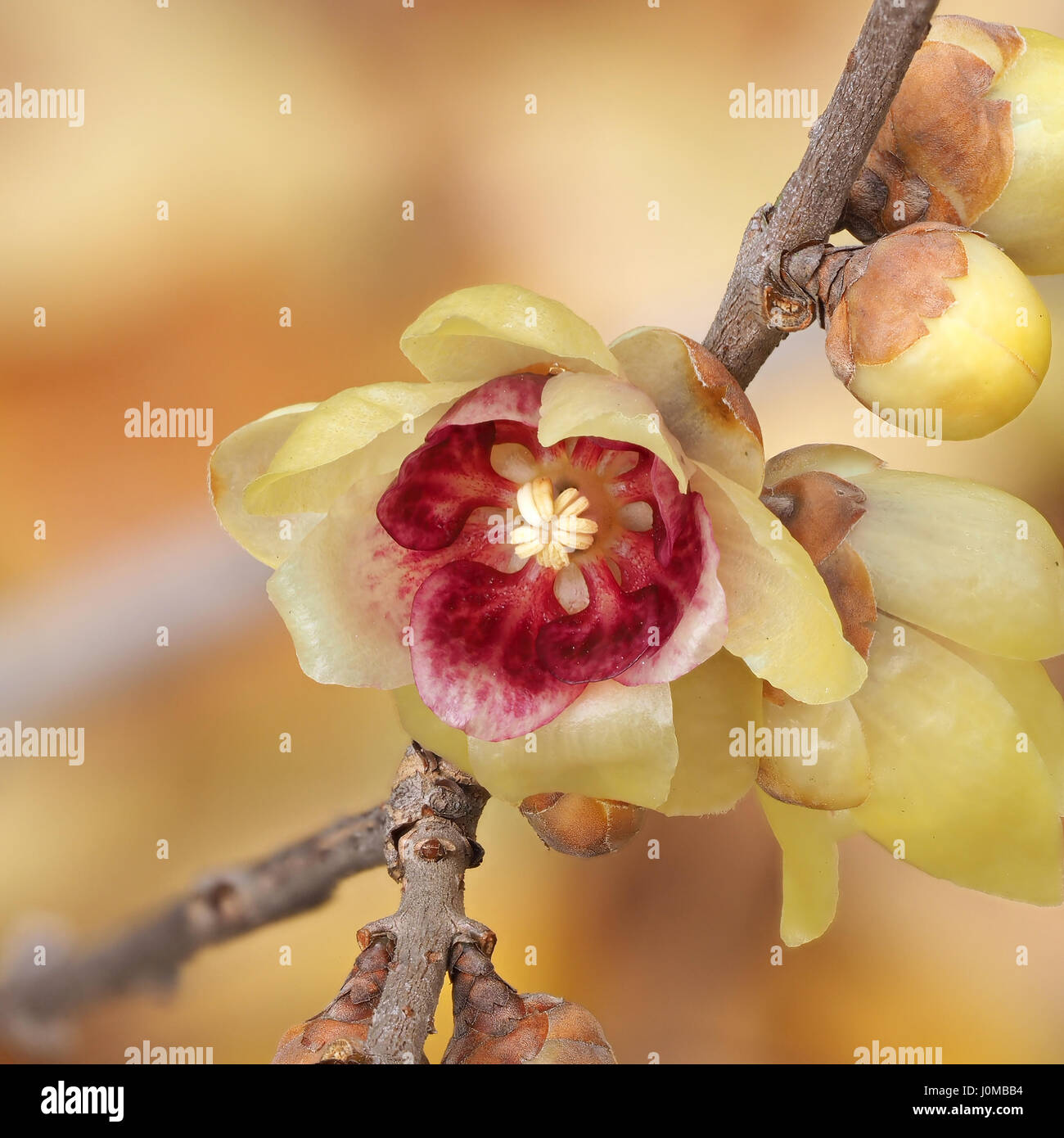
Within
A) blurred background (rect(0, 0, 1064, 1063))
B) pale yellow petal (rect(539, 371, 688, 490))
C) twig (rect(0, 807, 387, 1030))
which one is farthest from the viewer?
blurred background (rect(0, 0, 1064, 1063))

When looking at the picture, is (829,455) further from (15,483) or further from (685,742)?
(15,483)

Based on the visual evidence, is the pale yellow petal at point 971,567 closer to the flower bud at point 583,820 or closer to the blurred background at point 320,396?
the flower bud at point 583,820

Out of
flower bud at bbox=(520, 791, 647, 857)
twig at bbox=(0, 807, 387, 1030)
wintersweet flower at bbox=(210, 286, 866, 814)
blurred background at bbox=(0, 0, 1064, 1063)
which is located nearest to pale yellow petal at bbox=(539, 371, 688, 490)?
wintersweet flower at bbox=(210, 286, 866, 814)

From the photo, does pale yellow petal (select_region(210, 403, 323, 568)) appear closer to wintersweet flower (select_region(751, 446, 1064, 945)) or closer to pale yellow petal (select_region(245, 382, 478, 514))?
pale yellow petal (select_region(245, 382, 478, 514))

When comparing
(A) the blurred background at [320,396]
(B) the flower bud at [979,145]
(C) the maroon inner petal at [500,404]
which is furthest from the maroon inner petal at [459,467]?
(A) the blurred background at [320,396]

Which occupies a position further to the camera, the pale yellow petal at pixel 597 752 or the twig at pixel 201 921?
the twig at pixel 201 921
